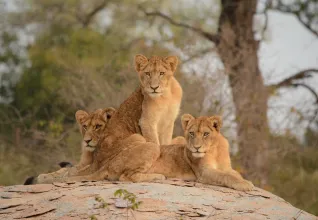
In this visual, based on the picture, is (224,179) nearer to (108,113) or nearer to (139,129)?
(139,129)

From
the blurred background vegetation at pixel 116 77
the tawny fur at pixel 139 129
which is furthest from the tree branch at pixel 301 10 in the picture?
the tawny fur at pixel 139 129

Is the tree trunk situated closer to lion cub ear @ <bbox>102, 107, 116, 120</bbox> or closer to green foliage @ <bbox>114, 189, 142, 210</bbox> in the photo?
lion cub ear @ <bbox>102, 107, 116, 120</bbox>

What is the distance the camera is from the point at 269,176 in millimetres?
19172

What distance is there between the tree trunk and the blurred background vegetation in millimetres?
39

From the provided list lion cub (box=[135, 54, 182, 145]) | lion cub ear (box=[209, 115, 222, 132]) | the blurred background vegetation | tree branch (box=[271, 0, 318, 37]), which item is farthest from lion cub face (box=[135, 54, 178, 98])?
tree branch (box=[271, 0, 318, 37])

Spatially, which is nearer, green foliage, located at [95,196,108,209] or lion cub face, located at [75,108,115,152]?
green foliage, located at [95,196,108,209]

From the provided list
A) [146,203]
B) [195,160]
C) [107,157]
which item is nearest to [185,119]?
[195,160]

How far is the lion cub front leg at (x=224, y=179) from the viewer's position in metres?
8.05

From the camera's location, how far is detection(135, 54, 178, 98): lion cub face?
875cm

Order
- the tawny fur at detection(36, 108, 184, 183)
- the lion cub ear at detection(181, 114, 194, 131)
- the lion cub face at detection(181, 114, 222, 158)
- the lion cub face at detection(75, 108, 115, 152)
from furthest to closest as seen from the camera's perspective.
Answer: the lion cub face at detection(75, 108, 115, 152)
the lion cub ear at detection(181, 114, 194, 131)
the tawny fur at detection(36, 108, 184, 183)
the lion cub face at detection(181, 114, 222, 158)

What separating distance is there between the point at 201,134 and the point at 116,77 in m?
11.4

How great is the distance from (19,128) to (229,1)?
23.0 feet

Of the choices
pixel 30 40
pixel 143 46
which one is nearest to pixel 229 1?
pixel 143 46

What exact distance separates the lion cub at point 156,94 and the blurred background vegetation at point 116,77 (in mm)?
7021
